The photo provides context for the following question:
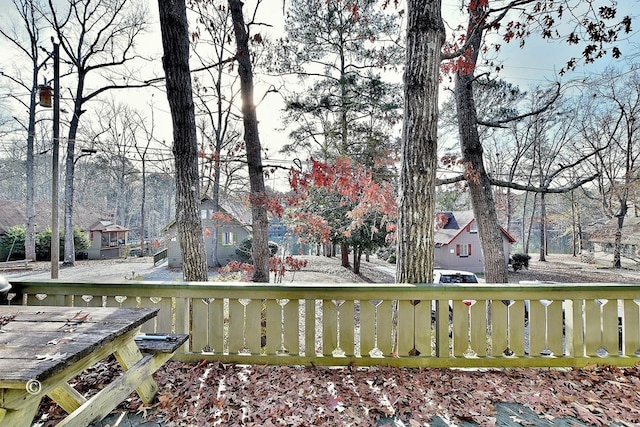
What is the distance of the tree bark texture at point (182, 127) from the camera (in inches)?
142

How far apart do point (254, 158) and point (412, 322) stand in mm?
4473

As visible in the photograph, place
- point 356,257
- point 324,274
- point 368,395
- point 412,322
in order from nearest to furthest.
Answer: point 368,395
point 412,322
point 324,274
point 356,257

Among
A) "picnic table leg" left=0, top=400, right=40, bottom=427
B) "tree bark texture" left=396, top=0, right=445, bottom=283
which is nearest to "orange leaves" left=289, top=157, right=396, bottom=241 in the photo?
"tree bark texture" left=396, top=0, right=445, bottom=283

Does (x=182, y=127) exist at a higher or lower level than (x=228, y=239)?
higher

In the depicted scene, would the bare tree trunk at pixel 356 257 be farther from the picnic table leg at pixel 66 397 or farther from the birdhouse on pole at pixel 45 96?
the picnic table leg at pixel 66 397

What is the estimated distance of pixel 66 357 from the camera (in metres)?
1.29

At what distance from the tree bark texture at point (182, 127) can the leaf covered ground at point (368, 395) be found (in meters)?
1.38

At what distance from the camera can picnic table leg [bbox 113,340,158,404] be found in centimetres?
191

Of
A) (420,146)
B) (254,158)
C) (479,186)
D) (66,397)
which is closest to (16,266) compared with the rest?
(254,158)

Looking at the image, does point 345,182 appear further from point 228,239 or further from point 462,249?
point 462,249

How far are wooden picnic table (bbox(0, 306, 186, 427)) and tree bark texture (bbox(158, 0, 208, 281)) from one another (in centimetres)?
156

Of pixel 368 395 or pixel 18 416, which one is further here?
pixel 368 395

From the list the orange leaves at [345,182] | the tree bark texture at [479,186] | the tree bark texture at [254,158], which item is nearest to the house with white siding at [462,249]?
the orange leaves at [345,182]

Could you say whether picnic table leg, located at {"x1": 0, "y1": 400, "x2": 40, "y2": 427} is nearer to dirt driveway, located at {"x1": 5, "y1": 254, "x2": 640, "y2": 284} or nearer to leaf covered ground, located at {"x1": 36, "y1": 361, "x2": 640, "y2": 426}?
leaf covered ground, located at {"x1": 36, "y1": 361, "x2": 640, "y2": 426}
